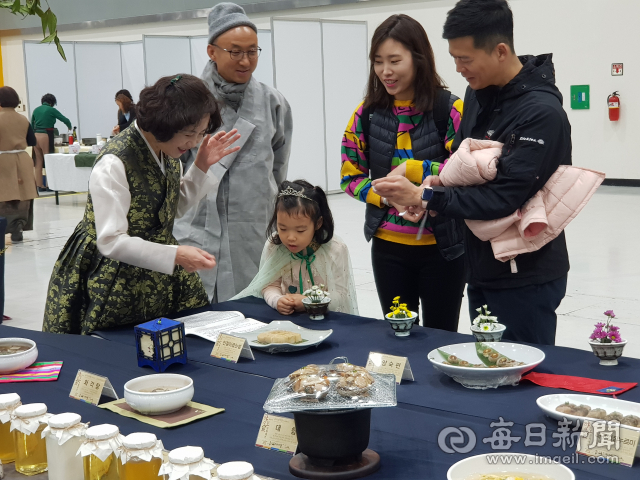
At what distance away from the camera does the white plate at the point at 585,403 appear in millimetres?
1400

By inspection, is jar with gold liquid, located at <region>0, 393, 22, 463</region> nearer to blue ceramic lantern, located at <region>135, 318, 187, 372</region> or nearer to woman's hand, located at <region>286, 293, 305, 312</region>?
blue ceramic lantern, located at <region>135, 318, 187, 372</region>

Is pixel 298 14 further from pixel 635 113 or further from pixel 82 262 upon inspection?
pixel 82 262

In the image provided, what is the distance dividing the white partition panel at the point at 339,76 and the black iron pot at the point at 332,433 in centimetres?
809

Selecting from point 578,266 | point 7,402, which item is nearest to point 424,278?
point 7,402

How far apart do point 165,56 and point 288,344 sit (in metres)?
9.19

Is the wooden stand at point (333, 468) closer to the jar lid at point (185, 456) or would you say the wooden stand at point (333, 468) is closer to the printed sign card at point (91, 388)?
the jar lid at point (185, 456)

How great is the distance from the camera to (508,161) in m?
1.86

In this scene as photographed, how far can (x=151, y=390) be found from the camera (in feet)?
5.14

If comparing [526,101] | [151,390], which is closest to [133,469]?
[151,390]

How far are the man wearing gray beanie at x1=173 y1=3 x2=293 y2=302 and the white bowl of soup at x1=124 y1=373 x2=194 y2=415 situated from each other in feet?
4.01

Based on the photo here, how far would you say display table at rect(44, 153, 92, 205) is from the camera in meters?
9.27

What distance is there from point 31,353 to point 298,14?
32.6 ft

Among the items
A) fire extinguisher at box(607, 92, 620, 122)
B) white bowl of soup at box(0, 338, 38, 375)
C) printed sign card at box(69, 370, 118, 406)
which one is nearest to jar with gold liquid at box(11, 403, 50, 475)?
printed sign card at box(69, 370, 118, 406)

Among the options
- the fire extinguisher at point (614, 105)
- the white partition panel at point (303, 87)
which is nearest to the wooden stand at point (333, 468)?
the white partition panel at point (303, 87)
